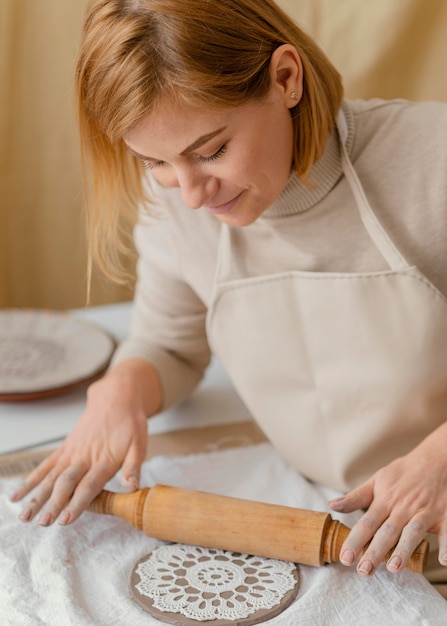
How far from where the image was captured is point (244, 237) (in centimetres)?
125

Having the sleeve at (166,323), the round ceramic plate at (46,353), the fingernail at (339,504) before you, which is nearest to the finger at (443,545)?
the fingernail at (339,504)

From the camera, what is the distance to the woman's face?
978mm

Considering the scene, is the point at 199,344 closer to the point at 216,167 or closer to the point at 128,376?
the point at 128,376

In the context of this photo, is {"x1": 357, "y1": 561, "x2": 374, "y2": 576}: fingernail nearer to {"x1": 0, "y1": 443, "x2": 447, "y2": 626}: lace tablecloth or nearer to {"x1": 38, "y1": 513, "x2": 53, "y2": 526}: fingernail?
{"x1": 0, "y1": 443, "x2": 447, "y2": 626}: lace tablecloth

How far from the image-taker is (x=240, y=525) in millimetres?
993

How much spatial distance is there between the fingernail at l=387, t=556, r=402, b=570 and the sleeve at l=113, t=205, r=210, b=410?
1.76 feet

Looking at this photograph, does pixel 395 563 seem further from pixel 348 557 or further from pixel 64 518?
pixel 64 518

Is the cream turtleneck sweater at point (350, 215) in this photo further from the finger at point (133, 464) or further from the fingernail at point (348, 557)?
the fingernail at point (348, 557)

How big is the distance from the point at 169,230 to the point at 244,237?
13 centimetres

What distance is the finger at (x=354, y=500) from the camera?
1.00 m

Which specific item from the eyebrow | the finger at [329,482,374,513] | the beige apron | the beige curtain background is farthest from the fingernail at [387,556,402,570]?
the beige curtain background

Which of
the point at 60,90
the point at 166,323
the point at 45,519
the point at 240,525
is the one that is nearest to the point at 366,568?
the point at 240,525

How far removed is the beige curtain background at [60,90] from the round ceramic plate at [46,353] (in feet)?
1.87

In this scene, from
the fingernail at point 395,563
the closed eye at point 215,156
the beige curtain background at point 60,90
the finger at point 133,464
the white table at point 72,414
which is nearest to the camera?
the fingernail at point 395,563
